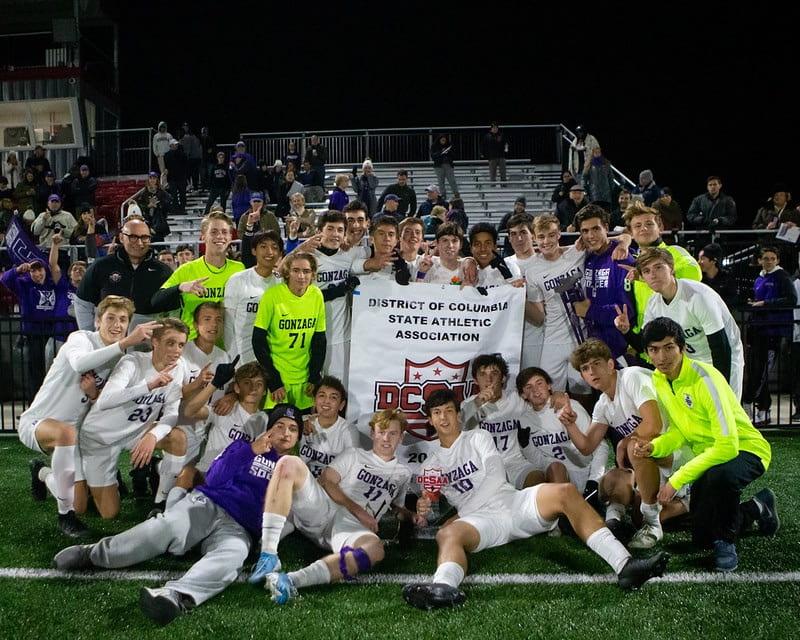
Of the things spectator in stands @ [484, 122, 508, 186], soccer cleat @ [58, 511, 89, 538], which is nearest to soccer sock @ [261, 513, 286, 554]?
soccer cleat @ [58, 511, 89, 538]

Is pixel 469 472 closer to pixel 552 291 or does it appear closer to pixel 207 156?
pixel 552 291

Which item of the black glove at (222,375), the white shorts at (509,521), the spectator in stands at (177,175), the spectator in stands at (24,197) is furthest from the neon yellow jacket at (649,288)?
the spectator in stands at (24,197)

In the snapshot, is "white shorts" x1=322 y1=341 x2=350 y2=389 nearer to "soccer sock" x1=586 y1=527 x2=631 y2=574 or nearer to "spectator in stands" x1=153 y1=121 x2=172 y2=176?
"soccer sock" x1=586 y1=527 x2=631 y2=574

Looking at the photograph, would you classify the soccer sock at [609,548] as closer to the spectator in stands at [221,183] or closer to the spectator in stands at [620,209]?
the spectator in stands at [620,209]

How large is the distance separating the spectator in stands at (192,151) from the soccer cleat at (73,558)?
16591 mm

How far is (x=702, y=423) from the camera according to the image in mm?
4629

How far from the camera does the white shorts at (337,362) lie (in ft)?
21.1

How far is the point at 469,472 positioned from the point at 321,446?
1122mm

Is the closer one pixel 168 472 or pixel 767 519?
pixel 767 519

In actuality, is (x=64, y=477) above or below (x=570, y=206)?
below

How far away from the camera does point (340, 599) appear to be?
4.05 m

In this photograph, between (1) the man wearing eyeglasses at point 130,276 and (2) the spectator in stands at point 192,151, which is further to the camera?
(2) the spectator in stands at point 192,151

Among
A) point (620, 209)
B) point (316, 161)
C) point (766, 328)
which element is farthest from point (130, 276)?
point (316, 161)

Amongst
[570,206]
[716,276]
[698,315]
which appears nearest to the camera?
[698,315]
